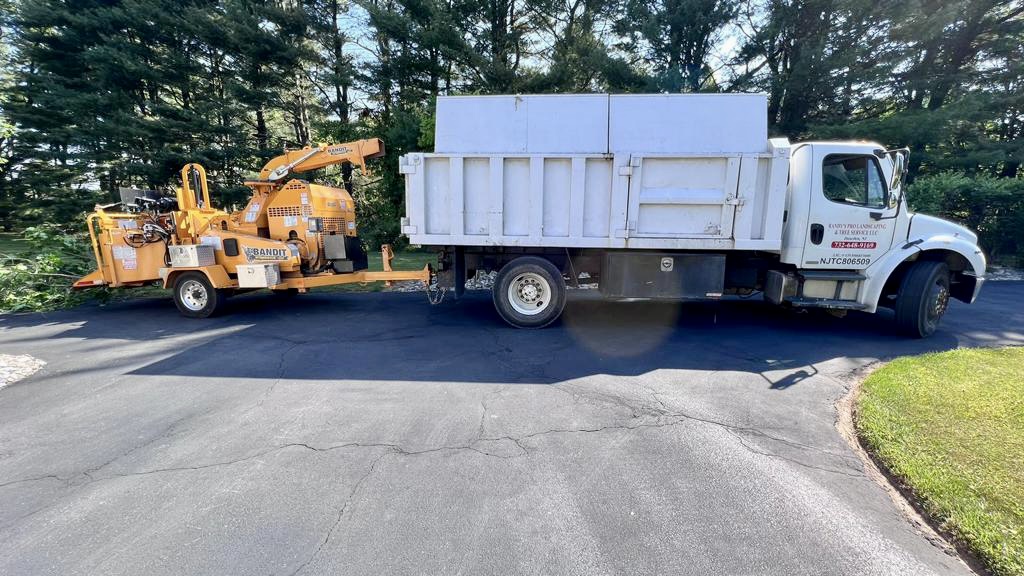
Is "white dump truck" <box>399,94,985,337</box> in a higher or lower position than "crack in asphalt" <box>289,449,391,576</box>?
higher

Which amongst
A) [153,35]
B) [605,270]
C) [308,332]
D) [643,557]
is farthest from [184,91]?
[643,557]

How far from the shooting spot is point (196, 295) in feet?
24.5

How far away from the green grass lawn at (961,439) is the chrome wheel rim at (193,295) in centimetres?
917

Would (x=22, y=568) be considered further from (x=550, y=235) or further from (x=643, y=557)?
(x=550, y=235)

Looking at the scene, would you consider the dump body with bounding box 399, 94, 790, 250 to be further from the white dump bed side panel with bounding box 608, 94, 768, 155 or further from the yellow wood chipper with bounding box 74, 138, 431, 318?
the yellow wood chipper with bounding box 74, 138, 431, 318

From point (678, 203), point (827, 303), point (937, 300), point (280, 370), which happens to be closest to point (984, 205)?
point (937, 300)

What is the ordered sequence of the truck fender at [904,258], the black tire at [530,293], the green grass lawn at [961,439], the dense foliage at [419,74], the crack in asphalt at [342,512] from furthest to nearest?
1. the dense foliage at [419,74]
2. the black tire at [530,293]
3. the truck fender at [904,258]
4. the green grass lawn at [961,439]
5. the crack in asphalt at [342,512]

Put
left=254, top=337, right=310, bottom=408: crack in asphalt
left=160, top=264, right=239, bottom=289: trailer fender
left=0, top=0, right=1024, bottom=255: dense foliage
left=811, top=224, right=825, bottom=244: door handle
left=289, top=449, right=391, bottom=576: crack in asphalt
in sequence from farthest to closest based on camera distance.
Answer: left=0, top=0, right=1024, bottom=255: dense foliage
left=160, top=264, right=239, bottom=289: trailer fender
left=811, top=224, right=825, bottom=244: door handle
left=254, top=337, right=310, bottom=408: crack in asphalt
left=289, top=449, right=391, bottom=576: crack in asphalt

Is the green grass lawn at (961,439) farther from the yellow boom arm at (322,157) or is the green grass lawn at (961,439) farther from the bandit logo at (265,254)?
the bandit logo at (265,254)

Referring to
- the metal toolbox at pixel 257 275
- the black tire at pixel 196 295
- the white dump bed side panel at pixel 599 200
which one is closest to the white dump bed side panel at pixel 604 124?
the white dump bed side panel at pixel 599 200

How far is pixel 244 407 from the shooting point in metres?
A: 3.93

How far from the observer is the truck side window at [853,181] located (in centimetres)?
595

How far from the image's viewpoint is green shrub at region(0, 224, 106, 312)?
799 cm

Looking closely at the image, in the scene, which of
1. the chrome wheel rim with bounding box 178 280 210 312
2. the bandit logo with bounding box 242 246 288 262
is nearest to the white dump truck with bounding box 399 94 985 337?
the bandit logo with bounding box 242 246 288 262
